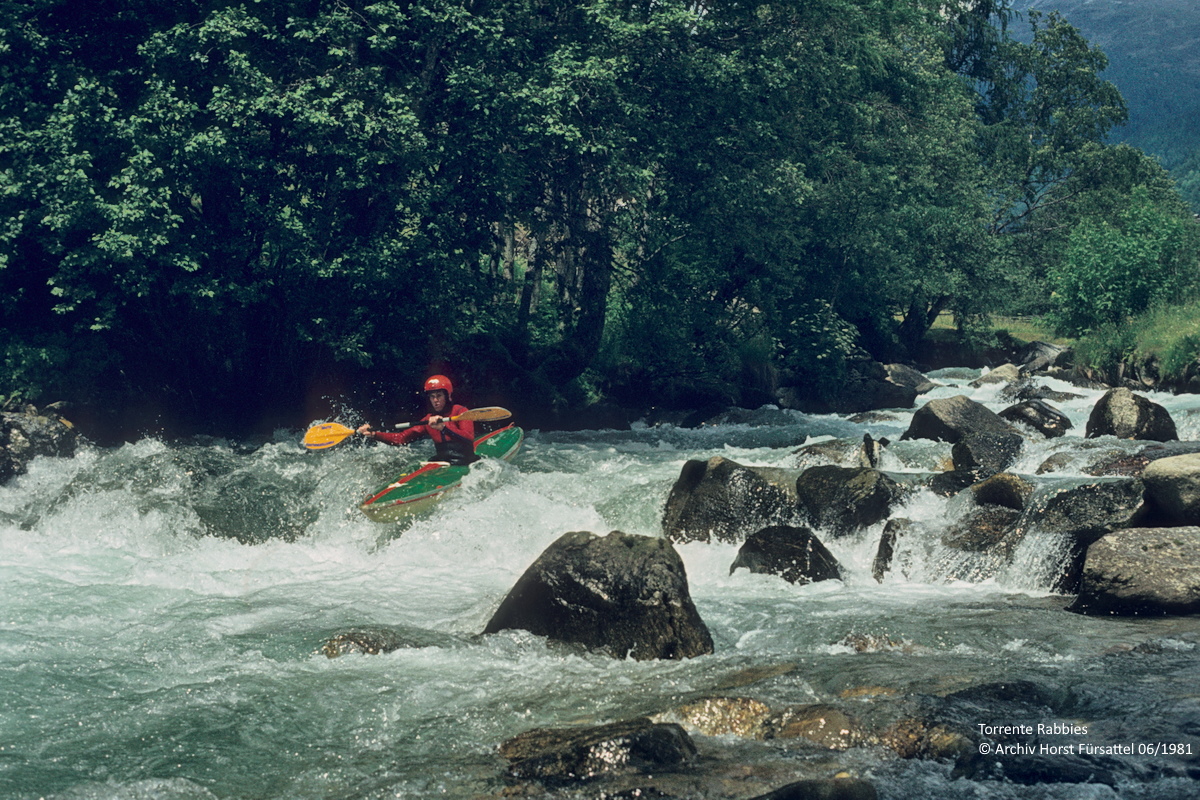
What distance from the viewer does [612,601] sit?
21.2ft

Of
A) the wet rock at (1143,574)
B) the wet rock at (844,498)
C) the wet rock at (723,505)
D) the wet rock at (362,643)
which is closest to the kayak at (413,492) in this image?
the wet rock at (723,505)

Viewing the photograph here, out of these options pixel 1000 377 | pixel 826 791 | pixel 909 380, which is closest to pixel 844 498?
pixel 826 791

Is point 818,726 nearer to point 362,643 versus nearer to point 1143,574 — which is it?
point 362,643

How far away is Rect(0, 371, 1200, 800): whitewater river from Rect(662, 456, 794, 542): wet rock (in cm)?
29

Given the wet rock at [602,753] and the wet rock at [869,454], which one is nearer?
the wet rock at [602,753]

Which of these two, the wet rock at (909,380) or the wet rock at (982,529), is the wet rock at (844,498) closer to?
the wet rock at (982,529)

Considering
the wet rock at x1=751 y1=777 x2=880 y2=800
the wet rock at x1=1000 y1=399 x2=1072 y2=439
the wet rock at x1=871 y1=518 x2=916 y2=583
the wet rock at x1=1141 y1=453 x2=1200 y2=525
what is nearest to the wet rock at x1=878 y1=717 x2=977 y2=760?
the wet rock at x1=751 y1=777 x2=880 y2=800

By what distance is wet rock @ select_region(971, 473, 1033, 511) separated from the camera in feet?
29.4

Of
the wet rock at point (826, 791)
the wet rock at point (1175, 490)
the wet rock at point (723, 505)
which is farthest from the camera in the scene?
the wet rock at point (723, 505)

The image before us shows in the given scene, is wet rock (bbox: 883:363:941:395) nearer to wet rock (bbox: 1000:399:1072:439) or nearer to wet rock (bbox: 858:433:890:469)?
wet rock (bbox: 1000:399:1072:439)

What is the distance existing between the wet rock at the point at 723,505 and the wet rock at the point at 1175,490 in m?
3.11

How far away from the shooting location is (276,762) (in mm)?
4918

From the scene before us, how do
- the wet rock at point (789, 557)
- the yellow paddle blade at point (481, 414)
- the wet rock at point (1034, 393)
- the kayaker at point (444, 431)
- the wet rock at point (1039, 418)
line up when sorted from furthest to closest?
the wet rock at point (1034, 393)
the wet rock at point (1039, 418)
the yellow paddle blade at point (481, 414)
the kayaker at point (444, 431)
the wet rock at point (789, 557)

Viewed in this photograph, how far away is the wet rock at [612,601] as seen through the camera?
6.36m
